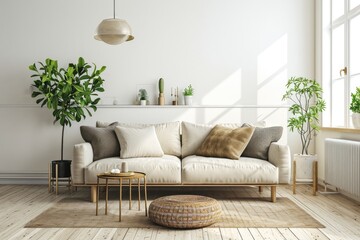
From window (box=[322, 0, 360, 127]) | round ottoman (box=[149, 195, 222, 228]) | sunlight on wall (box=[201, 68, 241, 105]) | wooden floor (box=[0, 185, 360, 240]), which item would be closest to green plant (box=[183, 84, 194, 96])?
sunlight on wall (box=[201, 68, 241, 105])

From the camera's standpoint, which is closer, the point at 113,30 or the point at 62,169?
the point at 113,30

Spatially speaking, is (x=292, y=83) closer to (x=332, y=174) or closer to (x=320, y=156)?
(x=320, y=156)

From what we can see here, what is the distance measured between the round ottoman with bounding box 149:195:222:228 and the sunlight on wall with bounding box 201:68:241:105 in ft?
8.70

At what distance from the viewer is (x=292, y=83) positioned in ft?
20.7

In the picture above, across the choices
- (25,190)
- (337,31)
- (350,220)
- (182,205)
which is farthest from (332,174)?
(25,190)

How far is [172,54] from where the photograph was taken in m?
6.30

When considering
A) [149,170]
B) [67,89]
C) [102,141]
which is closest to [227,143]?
[149,170]

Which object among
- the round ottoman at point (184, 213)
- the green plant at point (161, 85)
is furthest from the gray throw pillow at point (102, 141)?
the round ottoman at point (184, 213)

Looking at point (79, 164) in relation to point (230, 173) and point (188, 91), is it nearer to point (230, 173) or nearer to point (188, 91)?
point (230, 173)

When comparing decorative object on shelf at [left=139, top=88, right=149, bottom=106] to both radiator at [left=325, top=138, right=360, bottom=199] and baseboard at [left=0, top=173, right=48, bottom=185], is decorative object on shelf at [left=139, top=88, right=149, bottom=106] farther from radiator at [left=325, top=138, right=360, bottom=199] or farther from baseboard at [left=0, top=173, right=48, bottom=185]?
radiator at [left=325, top=138, right=360, bottom=199]

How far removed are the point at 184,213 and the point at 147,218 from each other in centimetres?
57

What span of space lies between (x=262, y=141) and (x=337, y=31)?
1866 millimetres

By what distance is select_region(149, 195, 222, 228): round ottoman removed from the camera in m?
3.69

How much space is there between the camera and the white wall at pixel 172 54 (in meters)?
6.30
